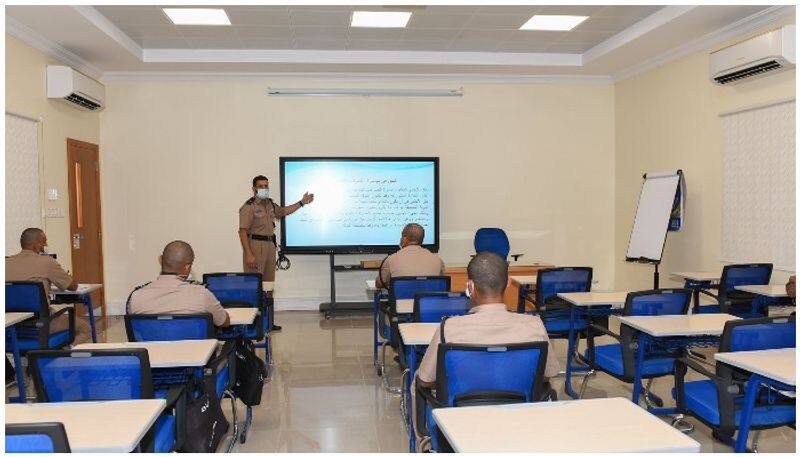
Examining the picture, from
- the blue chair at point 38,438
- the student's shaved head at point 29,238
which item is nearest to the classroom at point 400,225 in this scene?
the blue chair at point 38,438

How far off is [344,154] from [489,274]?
6090 millimetres

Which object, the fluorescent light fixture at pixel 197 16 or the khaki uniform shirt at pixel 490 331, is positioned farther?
the fluorescent light fixture at pixel 197 16

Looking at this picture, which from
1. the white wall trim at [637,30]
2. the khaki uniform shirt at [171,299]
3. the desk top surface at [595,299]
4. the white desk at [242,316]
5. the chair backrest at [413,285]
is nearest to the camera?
the khaki uniform shirt at [171,299]

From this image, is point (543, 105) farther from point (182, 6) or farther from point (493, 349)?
point (493, 349)

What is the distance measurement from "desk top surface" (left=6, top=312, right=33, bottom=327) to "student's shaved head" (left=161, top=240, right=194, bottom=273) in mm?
1122

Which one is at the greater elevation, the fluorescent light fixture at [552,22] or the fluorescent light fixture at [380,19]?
the fluorescent light fixture at [552,22]

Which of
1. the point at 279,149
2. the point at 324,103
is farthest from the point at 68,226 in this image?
the point at 324,103

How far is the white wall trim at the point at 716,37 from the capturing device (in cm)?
596

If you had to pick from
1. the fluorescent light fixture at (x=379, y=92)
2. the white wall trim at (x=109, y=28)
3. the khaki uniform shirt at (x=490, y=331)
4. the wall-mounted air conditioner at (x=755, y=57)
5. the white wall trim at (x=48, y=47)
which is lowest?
the khaki uniform shirt at (x=490, y=331)

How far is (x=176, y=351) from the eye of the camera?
3.05 metres

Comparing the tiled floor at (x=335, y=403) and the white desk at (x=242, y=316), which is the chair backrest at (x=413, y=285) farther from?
the white desk at (x=242, y=316)

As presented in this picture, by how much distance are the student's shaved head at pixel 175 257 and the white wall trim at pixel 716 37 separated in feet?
17.8

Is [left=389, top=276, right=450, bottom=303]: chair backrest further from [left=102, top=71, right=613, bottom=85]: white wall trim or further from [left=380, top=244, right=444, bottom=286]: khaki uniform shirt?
[left=102, top=71, right=613, bottom=85]: white wall trim

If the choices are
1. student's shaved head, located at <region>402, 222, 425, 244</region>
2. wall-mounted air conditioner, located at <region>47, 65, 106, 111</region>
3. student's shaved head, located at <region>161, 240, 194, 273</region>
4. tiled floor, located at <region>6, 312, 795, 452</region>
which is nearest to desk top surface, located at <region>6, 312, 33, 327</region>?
student's shaved head, located at <region>161, 240, 194, 273</region>
